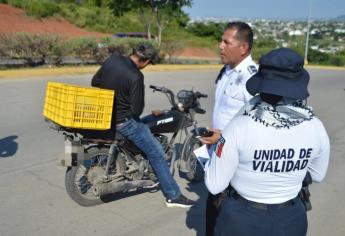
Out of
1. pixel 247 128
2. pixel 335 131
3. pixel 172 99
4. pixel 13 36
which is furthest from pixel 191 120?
pixel 13 36

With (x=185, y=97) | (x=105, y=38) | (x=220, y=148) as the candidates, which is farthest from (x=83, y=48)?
(x=220, y=148)

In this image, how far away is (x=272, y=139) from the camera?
208 centimetres

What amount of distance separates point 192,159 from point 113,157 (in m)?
1.31

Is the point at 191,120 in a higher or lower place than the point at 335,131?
higher

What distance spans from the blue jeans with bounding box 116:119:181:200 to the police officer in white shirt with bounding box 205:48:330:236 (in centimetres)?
224

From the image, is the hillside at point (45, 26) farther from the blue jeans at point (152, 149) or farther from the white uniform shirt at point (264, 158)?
the white uniform shirt at point (264, 158)

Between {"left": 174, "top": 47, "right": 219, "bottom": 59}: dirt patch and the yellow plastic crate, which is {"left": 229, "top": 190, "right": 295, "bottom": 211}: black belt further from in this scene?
{"left": 174, "top": 47, "right": 219, "bottom": 59}: dirt patch

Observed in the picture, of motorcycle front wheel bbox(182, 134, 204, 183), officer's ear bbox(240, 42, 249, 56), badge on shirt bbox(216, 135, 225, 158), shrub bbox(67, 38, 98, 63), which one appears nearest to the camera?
badge on shirt bbox(216, 135, 225, 158)

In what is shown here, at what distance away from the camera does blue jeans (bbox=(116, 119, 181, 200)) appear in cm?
444

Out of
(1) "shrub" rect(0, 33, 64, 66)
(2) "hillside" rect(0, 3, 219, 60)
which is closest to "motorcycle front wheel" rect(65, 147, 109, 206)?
(1) "shrub" rect(0, 33, 64, 66)

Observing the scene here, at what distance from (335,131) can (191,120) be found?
507 cm

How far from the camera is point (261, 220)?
2.19m

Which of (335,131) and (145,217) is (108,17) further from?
(145,217)

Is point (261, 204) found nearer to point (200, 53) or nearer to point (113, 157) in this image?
point (113, 157)
